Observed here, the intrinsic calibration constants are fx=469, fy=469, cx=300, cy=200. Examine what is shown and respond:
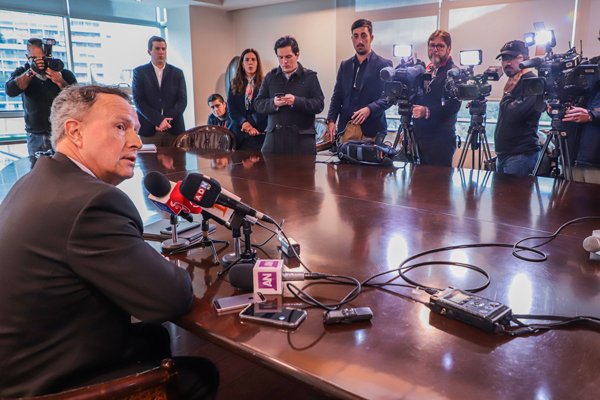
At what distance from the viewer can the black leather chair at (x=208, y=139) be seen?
12.3 ft

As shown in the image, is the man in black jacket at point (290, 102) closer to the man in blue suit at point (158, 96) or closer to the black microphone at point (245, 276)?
the man in blue suit at point (158, 96)

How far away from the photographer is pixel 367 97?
3.47m

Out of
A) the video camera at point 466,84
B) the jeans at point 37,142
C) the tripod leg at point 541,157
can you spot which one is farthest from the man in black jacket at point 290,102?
the jeans at point 37,142

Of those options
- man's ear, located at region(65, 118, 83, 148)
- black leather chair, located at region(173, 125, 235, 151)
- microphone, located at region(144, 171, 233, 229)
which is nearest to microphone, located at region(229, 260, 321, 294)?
microphone, located at region(144, 171, 233, 229)

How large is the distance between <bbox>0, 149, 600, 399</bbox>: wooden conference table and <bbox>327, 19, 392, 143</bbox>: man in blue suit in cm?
116

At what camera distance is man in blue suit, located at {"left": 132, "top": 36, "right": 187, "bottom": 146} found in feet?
13.9

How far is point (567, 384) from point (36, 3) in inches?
262

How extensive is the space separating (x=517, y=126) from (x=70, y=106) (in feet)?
8.47

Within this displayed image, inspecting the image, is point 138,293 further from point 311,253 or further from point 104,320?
point 311,253

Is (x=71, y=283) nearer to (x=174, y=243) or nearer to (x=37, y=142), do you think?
(x=174, y=243)

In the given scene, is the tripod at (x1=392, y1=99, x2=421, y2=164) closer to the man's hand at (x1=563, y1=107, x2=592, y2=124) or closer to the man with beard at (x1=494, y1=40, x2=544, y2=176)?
the man with beard at (x1=494, y1=40, x2=544, y2=176)

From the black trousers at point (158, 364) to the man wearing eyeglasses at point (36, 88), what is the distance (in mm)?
3128

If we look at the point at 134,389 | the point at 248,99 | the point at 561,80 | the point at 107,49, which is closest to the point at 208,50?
the point at 107,49

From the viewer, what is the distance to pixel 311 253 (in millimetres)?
1320
